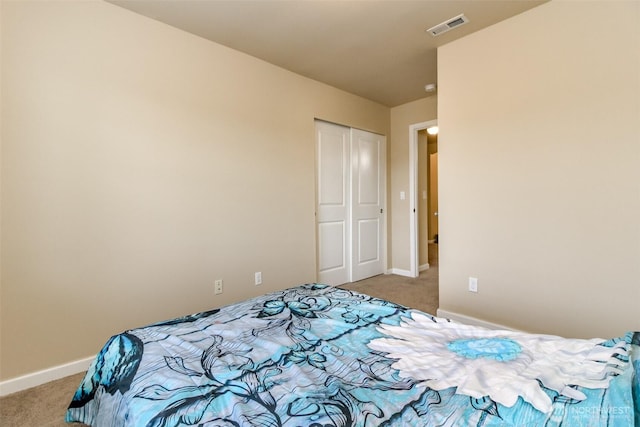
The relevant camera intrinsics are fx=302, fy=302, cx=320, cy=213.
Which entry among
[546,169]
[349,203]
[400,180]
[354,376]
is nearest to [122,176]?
[354,376]

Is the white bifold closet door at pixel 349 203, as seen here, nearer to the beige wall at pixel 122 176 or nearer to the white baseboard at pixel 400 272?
the white baseboard at pixel 400 272

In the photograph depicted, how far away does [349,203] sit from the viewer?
3.96 meters

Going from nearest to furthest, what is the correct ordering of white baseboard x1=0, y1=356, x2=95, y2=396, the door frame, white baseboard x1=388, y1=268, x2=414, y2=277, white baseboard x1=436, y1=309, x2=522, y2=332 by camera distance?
white baseboard x1=0, y1=356, x2=95, y2=396, white baseboard x1=436, y1=309, x2=522, y2=332, the door frame, white baseboard x1=388, y1=268, x2=414, y2=277

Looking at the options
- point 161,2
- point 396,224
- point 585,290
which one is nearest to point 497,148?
point 585,290

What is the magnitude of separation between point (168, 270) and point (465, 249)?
2490 millimetres

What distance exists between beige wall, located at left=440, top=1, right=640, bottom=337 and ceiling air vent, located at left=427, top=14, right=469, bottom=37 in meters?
0.23

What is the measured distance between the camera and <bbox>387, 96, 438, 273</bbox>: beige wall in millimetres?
4309

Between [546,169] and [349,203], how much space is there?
7.15 feet

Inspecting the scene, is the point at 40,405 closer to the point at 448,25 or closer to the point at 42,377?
the point at 42,377

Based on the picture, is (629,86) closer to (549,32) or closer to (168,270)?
(549,32)

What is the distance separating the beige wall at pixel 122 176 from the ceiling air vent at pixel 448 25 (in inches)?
57.4

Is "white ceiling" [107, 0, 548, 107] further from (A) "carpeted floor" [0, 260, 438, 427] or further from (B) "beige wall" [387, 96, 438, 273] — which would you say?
(A) "carpeted floor" [0, 260, 438, 427]

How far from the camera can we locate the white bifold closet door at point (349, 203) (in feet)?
12.0

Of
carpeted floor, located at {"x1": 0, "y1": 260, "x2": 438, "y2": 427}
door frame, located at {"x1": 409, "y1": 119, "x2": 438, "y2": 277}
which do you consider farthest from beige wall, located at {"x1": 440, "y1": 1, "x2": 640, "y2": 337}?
carpeted floor, located at {"x1": 0, "y1": 260, "x2": 438, "y2": 427}
